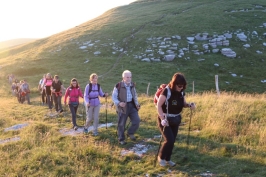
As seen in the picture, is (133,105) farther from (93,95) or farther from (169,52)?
(169,52)

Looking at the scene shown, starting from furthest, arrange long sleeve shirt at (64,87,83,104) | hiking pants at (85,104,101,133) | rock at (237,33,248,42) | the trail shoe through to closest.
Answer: rock at (237,33,248,42)
long sleeve shirt at (64,87,83,104)
hiking pants at (85,104,101,133)
the trail shoe

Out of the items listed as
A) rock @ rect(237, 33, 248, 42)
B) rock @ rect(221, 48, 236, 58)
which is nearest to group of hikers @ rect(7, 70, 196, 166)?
rock @ rect(221, 48, 236, 58)

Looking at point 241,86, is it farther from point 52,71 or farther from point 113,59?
point 52,71

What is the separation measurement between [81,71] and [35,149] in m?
33.8

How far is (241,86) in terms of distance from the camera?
34875 millimetres

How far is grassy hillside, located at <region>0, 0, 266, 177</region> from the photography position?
7688mm

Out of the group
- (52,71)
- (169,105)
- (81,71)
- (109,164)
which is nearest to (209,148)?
(169,105)

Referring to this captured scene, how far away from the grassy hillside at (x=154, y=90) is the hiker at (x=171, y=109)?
518 millimetres

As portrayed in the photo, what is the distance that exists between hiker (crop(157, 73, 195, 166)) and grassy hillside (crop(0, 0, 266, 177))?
0.52 metres

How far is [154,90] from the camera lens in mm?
32969

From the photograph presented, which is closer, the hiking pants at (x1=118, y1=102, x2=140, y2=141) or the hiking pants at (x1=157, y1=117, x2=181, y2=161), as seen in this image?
the hiking pants at (x1=157, y1=117, x2=181, y2=161)

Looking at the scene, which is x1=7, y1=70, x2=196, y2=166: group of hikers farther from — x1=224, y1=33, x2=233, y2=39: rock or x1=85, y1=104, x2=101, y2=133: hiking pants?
x1=224, y1=33, x2=233, y2=39: rock

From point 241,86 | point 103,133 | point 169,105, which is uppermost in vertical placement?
point 169,105

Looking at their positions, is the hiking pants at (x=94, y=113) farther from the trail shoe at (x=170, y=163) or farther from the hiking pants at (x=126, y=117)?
the trail shoe at (x=170, y=163)
